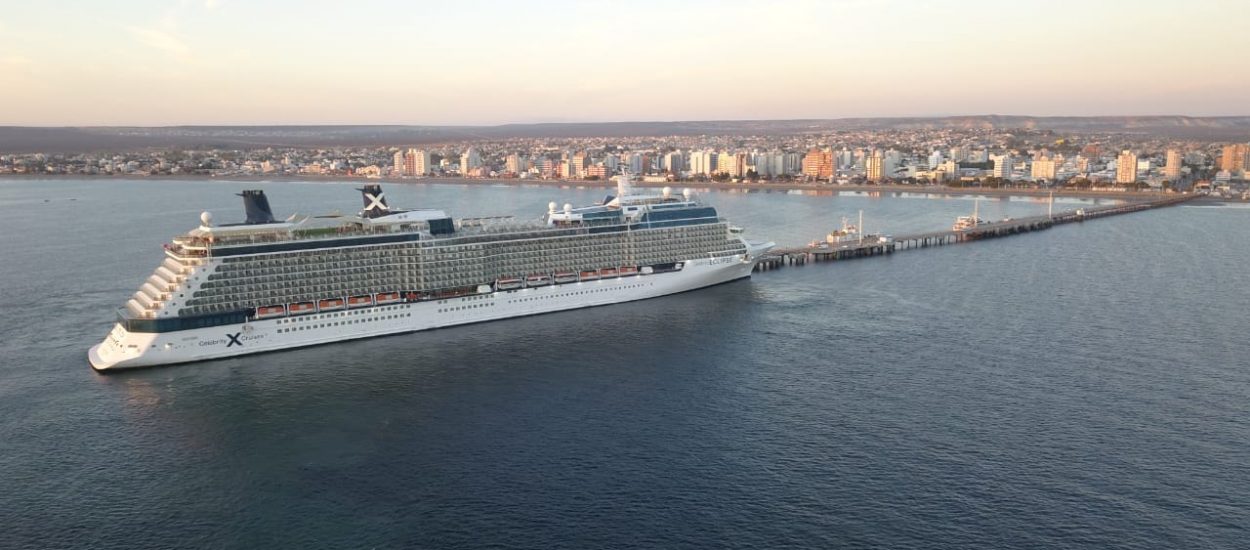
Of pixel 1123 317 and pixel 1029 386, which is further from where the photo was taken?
pixel 1123 317

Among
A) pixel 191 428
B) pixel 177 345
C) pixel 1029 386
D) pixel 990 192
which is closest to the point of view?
pixel 191 428

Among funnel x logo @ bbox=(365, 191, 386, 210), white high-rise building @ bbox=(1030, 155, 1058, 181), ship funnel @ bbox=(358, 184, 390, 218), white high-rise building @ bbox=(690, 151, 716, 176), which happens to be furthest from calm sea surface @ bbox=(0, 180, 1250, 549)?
white high-rise building @ bbox=(690, 151, 716, 176)

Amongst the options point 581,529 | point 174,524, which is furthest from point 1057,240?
point 174,524

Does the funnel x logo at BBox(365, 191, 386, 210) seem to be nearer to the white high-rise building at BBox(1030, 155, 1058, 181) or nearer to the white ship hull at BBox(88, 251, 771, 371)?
the white ship hull at BBox(88, 251, 771, 371)

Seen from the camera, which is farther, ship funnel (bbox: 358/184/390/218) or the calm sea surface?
ship funnel (bbox: 358/184/390/218)

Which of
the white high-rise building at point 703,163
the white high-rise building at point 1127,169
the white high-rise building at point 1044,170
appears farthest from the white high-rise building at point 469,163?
the white high-rise building at point 1127,169

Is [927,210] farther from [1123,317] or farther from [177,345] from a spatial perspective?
[177,345]
